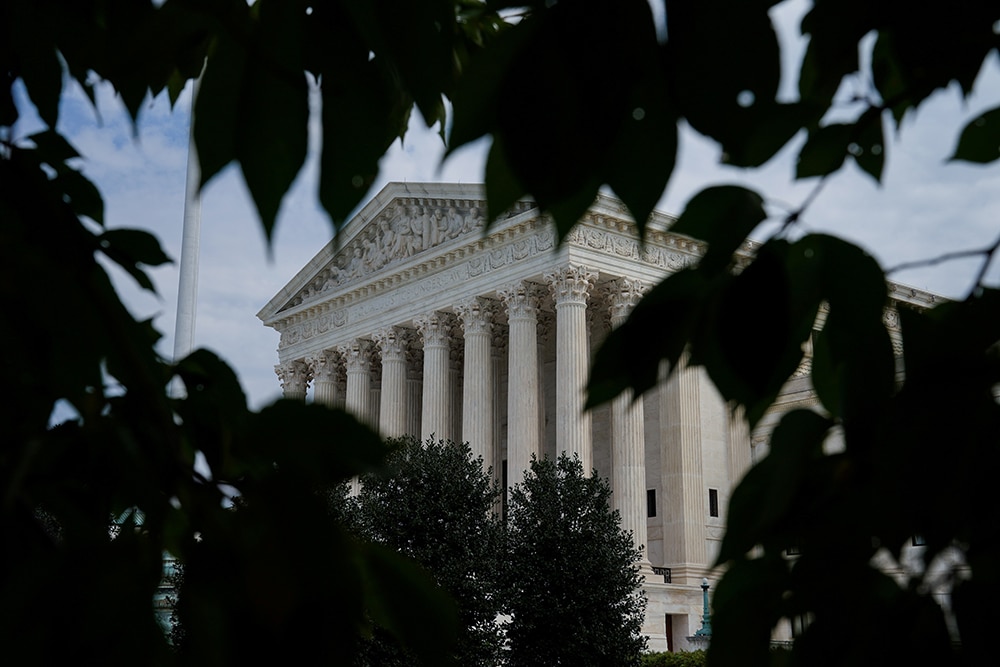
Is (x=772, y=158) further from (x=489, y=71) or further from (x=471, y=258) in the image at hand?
(x=471, y=258)

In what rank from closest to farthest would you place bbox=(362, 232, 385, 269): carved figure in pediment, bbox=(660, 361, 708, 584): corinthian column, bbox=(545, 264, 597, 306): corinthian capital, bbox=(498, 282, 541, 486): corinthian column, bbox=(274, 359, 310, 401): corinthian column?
bbox=(545, 264, 597, 306): corinthian capital
bbox=(660, 361, 708, 584): corinthian column
bbox=(498, 282, 541, 486): corinthian column
bbox=(362, 232, 385, 269): carved figure in pediment
bbox=(274, 359, 310, 401): corinthian column

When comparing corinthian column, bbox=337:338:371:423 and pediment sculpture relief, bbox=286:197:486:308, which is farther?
corinthian column, bbox=337:338:371:423

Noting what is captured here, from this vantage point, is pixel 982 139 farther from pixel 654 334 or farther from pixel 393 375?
pixel 393 375

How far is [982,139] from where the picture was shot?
1.75 m

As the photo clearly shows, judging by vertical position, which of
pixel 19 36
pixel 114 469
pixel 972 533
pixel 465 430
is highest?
pixel 465 430

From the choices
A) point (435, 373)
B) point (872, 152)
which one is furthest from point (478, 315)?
point (872, 152)

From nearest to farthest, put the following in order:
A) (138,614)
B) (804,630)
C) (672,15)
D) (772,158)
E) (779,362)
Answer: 1. (138,614)
2. (672,15)
3. (779,362)
4. (804,630)
5. (772,158)

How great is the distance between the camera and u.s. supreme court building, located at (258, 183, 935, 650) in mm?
35438

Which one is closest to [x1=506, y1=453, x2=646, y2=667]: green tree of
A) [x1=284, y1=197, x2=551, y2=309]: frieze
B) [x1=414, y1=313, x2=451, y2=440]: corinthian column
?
[x1=284, y1=197, x2=551, y2=309]: frieze

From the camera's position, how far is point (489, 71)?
1.02m

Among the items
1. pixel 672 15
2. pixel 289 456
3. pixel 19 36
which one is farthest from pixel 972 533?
pixel 19 36

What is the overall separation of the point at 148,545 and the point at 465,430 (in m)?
38.5

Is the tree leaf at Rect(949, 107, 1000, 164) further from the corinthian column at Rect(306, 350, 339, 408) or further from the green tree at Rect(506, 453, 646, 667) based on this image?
the corinthian column at Rect(306, 350, 339, 408)

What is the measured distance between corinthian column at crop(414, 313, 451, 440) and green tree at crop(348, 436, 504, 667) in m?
13.7
